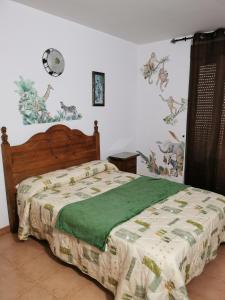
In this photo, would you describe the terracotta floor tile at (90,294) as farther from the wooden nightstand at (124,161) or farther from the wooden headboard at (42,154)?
the wooden nightstand at (124,161)

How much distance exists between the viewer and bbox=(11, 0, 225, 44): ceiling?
90.3 inches

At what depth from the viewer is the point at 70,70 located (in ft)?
9.57

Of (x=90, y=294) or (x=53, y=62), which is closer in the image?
(x=90, y=294)

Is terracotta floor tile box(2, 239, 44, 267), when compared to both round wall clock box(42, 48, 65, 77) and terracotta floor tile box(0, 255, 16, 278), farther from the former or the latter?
round wall clock box(42, 48, 65, 77)

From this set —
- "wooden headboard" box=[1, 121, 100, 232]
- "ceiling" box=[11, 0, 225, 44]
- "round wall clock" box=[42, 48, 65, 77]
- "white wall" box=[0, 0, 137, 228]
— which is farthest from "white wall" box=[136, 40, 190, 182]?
"round wall clock" box=[42, 48, 65, 77]

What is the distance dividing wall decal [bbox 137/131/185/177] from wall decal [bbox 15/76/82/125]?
5.89ft

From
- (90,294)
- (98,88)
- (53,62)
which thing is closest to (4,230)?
(90,294)

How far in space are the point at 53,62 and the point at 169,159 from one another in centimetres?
227

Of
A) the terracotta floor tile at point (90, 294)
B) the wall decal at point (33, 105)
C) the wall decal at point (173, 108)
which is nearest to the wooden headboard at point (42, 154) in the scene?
the wall decal at point (33, 105)

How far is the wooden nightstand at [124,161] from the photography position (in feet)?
11.5

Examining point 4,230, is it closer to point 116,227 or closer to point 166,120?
point 116,227

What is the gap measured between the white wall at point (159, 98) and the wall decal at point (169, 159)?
0.04 m

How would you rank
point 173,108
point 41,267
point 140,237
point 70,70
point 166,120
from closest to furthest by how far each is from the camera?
point 140,237
point 41,267
point 70,70
point 173,108
point 166,120

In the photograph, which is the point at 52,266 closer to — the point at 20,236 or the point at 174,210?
the point at 20,236
